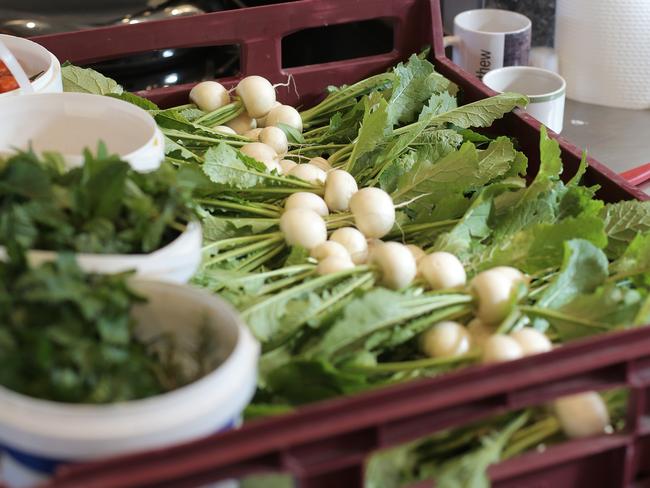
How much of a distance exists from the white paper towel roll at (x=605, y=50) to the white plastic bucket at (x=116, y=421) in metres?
1.17

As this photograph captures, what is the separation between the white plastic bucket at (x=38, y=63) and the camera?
3.42 ft

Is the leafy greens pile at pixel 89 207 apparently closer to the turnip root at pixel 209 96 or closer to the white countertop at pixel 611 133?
the turnip root at pixel 209 96

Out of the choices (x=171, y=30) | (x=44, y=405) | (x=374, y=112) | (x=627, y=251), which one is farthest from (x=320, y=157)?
(x=44, y=405)

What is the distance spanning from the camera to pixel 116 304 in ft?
2.02

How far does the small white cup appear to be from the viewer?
1.34 meters

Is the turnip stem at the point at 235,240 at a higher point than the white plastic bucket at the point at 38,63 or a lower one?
lower

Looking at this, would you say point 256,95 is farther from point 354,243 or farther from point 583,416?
point 583,416

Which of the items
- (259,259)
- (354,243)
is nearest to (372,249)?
(354,243)

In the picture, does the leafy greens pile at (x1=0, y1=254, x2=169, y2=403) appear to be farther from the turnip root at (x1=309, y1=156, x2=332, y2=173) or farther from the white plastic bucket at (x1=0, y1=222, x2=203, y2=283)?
the turnip root at (x1=309, y1=156, x2=332, y2=173)

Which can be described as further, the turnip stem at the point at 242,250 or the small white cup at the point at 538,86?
the small white cup at the point at 538,86

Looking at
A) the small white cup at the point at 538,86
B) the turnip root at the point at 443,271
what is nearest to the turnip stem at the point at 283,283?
the turnip root at the point at 443,271

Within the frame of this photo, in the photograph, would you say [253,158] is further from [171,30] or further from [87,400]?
[87,400]

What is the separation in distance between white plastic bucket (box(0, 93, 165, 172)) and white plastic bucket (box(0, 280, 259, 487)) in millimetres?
357

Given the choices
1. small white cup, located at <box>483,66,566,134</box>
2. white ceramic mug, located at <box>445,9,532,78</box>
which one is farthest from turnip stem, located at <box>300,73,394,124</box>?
white ceramic mug, located at <box>445,9,532,78</box>
